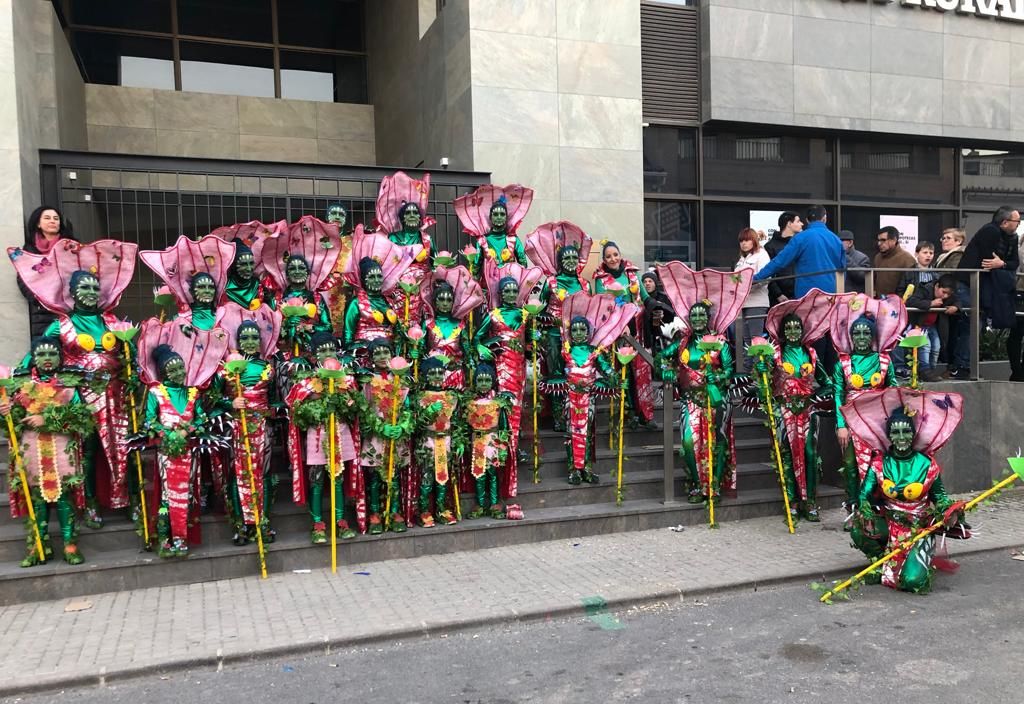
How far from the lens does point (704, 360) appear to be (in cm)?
723

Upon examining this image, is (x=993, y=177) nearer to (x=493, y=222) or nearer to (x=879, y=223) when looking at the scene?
(x=879, y=223)

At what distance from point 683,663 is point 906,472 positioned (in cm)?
236

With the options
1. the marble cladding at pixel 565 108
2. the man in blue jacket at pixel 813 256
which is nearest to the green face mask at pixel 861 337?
the man in blue jacket at pixel 813 256

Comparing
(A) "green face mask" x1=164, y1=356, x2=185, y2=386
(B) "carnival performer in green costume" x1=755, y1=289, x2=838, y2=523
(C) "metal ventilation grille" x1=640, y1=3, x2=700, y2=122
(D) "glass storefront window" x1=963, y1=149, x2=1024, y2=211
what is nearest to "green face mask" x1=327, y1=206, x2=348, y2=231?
(A) "green face mask" x1=164, y1=356, x2=185, y2=386

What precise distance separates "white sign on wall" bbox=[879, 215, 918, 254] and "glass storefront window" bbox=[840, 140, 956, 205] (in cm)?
30

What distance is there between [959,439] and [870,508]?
3780mm

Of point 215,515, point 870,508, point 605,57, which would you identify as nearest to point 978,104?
point 605,57

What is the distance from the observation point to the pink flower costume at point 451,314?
7.09m

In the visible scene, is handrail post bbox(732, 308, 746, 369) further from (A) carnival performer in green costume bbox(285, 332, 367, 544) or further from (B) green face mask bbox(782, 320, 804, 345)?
(A) carnival performer in green costume bbox(285, 332, 367, 544)

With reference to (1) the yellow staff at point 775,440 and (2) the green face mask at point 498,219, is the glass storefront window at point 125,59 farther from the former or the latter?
(1) the yellow staff at point 775,440

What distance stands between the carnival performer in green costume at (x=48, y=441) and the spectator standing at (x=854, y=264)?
7.17 meters

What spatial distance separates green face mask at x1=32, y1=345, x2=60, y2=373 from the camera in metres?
5.72

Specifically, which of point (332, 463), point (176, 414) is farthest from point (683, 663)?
point (176, 414)

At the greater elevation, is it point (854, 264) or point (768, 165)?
point (768, 165)
